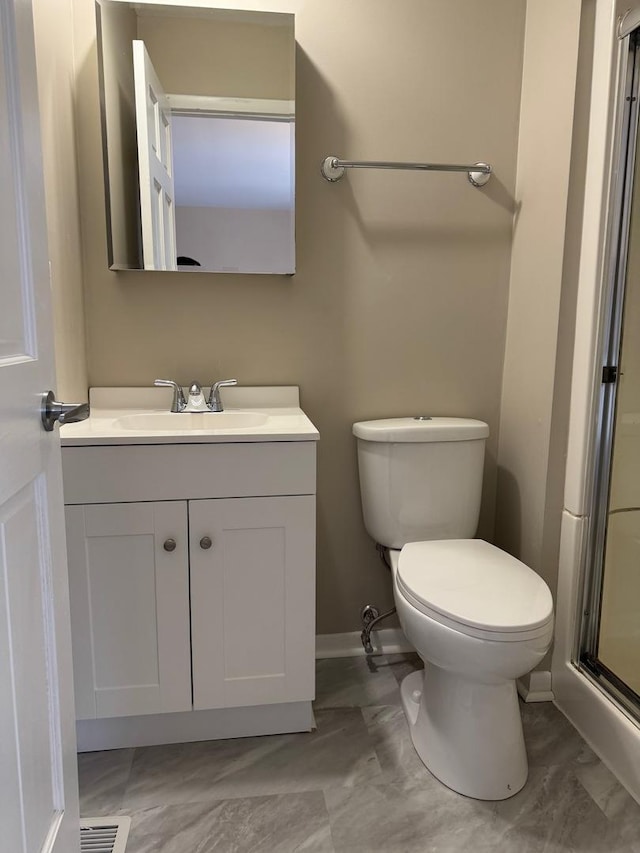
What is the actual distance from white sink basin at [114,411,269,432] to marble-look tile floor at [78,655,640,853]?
826 mm

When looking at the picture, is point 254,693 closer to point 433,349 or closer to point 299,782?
point 299,782

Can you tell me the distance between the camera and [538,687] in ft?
5.92

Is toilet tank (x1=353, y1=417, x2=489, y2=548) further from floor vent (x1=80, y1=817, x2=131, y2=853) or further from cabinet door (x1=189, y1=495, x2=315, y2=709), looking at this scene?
floor vent (x1=80, y1=817, x2=131, y2=853)

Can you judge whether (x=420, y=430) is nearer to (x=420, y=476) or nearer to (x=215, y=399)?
(x=420, y=476)

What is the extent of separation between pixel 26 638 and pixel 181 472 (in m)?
0.63

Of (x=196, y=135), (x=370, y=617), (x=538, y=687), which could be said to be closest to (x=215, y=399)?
(x=196, y=135)

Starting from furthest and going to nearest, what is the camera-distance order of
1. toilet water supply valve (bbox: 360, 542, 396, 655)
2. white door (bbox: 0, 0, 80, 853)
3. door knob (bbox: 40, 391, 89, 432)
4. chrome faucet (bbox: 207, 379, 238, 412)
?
toilet water supply valve (bbox: 360, 542, 396, 655) → chrome faucet (bbox: 207, 379, 238, 412) → door knob (bbox: 40, 391, 89, 432) → white door (bbox: 0, 0, 80, 853)

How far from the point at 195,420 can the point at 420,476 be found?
648 millimetres

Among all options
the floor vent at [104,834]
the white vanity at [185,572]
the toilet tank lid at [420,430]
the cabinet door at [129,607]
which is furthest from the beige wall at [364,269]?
the floor vent at [104,834]

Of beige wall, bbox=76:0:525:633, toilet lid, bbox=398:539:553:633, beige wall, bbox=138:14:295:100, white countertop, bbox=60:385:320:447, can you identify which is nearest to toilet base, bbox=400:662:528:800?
toilet lid, bbox=398:539:553:633

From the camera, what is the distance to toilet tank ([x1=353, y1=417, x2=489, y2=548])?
1769 millimetres

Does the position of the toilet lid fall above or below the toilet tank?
below

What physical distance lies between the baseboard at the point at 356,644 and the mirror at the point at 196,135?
3.85ft

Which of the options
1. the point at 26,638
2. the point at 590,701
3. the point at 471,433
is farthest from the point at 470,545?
the point at 26,638
